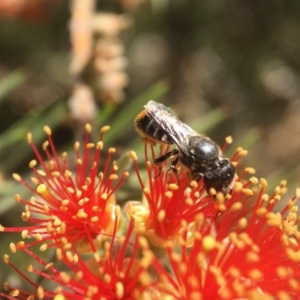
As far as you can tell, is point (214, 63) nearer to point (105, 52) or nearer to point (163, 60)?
point (163, 60)

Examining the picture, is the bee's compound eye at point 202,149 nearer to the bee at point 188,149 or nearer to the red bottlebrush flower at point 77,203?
the bee at point 188,149

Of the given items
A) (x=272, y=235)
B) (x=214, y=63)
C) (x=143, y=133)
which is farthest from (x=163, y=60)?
(x=272, y=235)

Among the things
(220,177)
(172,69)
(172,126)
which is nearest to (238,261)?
(220,177)

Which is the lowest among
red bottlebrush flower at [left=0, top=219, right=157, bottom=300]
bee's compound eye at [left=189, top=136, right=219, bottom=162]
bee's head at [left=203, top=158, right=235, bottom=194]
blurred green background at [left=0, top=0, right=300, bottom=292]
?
red bottlebrush flower at [left=0, top=219, right=157, bottom=300]

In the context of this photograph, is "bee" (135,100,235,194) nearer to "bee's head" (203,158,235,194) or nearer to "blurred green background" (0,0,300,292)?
"bee's head" (203,158,235,194)

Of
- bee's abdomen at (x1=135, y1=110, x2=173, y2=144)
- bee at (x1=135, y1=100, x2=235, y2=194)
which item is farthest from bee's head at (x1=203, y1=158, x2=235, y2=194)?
bee's abdomen at (x1=135, y1=110, x2=173, y2=144)

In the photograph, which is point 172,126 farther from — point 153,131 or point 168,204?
point 168,204

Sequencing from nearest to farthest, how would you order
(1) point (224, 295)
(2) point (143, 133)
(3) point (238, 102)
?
(1) point (224, 295) → (2) point (143, 133) → (3) point (238, 102)

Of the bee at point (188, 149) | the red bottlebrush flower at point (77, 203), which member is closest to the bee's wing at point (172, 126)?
the bee at point (188, 149)
